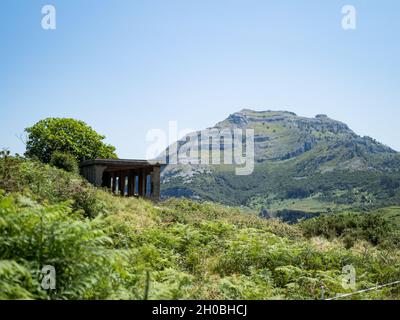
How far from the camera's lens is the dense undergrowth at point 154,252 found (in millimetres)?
5898

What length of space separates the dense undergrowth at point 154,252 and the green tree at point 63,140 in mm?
15757

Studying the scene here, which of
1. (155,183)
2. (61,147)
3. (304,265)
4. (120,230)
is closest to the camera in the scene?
(304,265)

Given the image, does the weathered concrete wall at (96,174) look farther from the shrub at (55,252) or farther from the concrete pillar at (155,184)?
the shrub at (55,252)

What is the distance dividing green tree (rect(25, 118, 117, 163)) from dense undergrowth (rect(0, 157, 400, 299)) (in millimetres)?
15757

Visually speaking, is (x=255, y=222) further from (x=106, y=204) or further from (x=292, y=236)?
(x=106, y=204)

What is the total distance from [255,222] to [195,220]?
3.89m

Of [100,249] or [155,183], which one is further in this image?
[155,183]

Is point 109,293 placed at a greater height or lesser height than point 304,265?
greater

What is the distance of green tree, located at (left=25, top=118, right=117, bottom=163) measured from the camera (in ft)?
139

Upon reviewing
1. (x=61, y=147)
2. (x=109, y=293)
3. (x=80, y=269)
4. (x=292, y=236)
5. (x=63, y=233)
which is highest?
(x=61, y=147)

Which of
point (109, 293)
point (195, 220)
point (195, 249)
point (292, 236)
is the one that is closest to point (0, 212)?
point (109, 293)

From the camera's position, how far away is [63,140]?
43.2m

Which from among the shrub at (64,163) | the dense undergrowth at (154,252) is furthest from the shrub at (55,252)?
the shrub at (64,163)

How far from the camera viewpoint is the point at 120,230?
16.9 m
